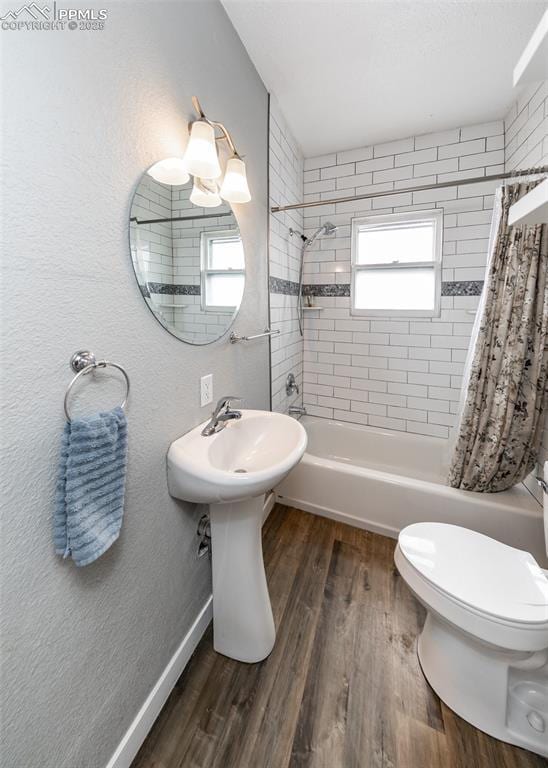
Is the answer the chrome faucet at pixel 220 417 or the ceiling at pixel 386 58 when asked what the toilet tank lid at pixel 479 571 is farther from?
the ceiling at pixel 386 58

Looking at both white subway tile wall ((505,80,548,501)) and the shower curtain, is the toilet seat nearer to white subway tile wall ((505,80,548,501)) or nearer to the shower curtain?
the shower curtain

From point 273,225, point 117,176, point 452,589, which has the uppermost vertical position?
point 273,225

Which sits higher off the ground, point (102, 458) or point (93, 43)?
point (93, 43)

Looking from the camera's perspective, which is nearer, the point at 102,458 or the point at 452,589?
the point at 102,458

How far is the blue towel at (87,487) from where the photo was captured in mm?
710

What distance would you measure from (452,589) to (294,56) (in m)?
2.48

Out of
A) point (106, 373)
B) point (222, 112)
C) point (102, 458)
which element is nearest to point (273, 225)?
point (222, 112)

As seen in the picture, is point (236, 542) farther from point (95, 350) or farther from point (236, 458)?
point (95, 350)

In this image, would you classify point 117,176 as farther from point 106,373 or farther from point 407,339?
point 407,339

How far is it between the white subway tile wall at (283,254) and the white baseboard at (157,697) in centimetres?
126

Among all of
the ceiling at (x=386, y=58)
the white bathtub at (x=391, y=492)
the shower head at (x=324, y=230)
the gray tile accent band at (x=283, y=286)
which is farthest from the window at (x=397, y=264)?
the white bathtub at (x=391, y=492)

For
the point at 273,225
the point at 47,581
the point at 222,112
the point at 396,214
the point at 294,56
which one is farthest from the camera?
the point at 396,214

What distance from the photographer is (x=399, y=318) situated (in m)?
2.46

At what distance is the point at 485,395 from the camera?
167cm
